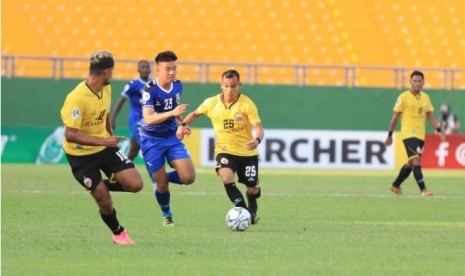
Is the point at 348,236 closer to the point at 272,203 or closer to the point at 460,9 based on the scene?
the point at 272,203

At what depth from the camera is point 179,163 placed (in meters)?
15.2

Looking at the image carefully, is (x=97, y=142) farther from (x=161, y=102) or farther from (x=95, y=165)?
(x=161, y=102)

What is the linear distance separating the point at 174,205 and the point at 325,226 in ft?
15.2

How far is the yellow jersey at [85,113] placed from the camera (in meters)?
12.2

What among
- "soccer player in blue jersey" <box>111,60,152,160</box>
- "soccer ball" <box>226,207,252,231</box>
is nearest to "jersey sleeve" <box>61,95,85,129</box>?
"soccer ball" <box>226,207,252,231</box>

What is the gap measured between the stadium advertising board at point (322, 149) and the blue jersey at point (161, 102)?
713 inches

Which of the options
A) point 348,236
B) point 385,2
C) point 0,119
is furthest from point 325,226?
point 385,2

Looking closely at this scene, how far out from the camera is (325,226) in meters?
15.3

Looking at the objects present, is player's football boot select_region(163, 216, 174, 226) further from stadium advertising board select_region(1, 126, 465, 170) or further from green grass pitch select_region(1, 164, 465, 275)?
stadium advertising board select_region(1, 126, 465, 170)

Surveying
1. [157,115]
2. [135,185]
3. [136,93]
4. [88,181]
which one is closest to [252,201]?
[157,115]

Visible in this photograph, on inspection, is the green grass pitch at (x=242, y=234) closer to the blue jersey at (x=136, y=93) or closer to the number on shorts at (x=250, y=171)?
the number on shorts at (x=250, y=171)

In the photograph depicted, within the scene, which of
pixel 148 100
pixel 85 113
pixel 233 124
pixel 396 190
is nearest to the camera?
pixel 85 113

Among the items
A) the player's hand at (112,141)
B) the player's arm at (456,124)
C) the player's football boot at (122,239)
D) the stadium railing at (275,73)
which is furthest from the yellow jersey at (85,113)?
the player's arm at (456,124)

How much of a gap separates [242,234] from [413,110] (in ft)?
30.2
